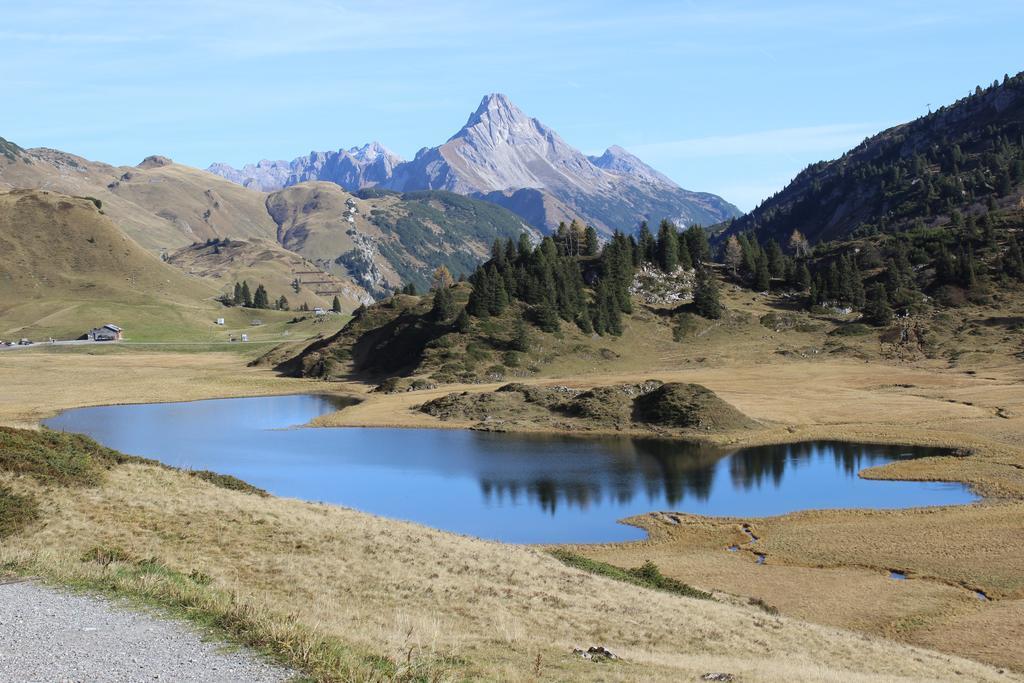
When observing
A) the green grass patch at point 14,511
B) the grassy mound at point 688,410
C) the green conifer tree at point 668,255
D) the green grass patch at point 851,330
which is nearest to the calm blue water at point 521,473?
the grassy mound at point 688,410

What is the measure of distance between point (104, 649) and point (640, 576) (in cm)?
3050

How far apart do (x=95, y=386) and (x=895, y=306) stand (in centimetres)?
14409

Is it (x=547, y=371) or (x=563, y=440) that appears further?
(x=547, y=371)

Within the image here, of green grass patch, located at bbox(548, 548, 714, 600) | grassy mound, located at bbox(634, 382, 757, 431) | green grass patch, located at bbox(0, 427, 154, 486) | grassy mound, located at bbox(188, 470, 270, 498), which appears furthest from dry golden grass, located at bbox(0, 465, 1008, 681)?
grassy mound, located at bbox(634, 382, 757, 431)

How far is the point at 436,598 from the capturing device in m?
31.3

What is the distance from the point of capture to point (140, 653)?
17.4 metres

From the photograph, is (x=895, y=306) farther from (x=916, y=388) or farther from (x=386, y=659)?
(x=386, y=659)

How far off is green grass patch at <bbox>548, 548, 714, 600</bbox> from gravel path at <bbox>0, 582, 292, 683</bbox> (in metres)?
26.4

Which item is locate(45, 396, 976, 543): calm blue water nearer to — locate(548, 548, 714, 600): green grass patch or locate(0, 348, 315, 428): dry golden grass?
locate(548, 548, 714, 600): green grass patch

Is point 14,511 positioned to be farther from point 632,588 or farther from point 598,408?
point 598,408

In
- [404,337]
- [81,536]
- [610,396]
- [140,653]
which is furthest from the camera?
[404,337]

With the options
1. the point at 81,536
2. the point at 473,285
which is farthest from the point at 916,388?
the point at 81,536

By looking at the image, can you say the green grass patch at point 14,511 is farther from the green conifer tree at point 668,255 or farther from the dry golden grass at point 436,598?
the green conifer tree at point 668,255

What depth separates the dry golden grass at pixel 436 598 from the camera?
75.8 ft
